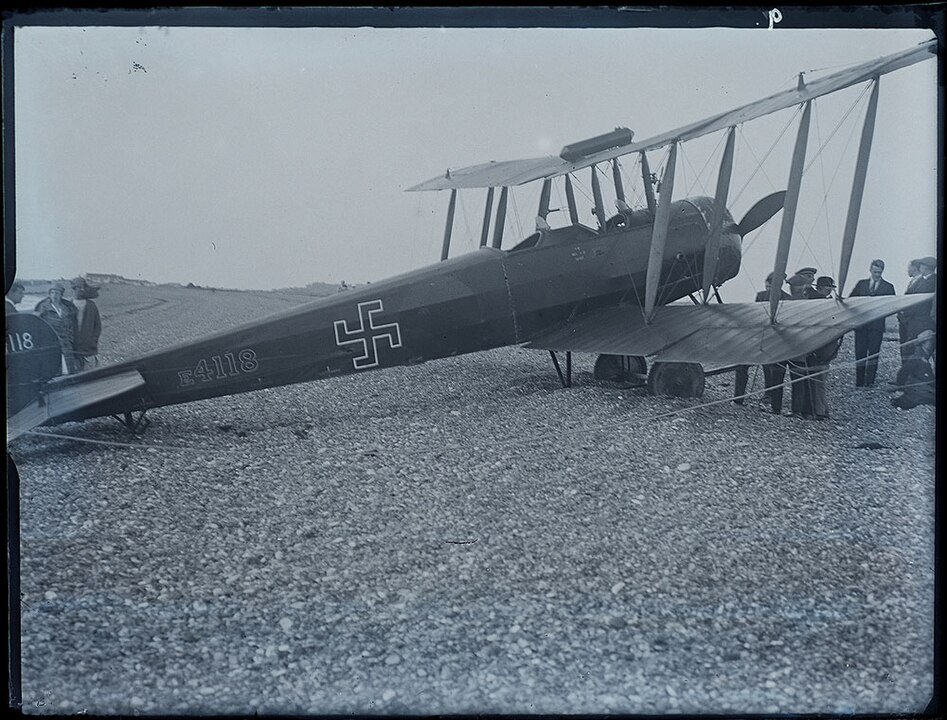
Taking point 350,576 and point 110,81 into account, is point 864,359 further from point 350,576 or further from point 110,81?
point 110,81

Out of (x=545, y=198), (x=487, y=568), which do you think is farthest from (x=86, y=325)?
(x=545, y=198)

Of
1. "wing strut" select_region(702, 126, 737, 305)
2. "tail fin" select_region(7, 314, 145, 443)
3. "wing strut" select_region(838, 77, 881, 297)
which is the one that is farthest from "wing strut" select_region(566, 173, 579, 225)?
"tail fin" select_region(7, 314, 145, 443)

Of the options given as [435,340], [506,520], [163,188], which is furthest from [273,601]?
[435,340]

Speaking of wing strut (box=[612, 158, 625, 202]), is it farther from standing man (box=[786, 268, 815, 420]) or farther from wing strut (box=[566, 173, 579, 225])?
standing man (box=[786, 268, 815, 420])

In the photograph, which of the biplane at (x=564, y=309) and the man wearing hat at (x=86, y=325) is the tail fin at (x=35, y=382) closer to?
the biplane at (x=564, y=309)

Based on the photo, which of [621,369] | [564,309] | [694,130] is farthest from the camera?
[564,309]

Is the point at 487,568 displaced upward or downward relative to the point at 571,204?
downward

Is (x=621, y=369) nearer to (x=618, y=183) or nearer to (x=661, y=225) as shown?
(x=661, y=225)
